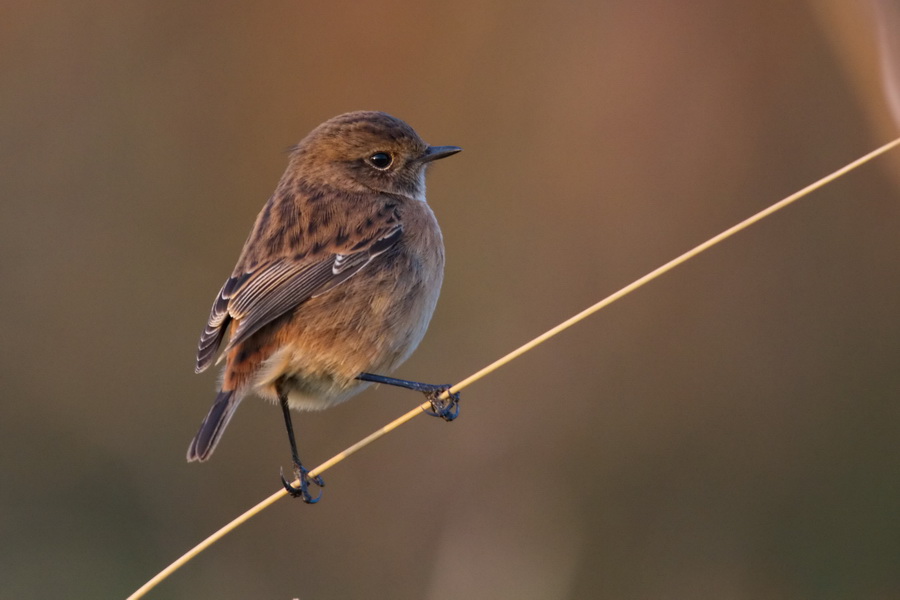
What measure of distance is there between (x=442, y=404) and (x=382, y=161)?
1566mm

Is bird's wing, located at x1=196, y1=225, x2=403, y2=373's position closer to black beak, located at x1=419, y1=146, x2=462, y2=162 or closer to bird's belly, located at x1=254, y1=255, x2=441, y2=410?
bird's belly, located at x1=254, y1=255, x2=441, y2=410

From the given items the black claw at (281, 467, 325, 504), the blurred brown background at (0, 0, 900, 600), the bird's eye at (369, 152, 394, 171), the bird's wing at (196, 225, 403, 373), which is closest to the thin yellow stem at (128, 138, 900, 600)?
the black claw at (281, 467, 325, 504)

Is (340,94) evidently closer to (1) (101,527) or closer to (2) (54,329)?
(2) (54,329)

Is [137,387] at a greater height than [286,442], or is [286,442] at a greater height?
[137,387]

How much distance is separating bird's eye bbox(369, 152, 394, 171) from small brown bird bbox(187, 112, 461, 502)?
0.78 ft

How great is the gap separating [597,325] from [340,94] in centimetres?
258

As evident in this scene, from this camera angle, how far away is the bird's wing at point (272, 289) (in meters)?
4.52

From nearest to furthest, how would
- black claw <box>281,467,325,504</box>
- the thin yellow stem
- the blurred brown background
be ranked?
the thin yellow stem → black claw <box>281,467,325,504</box> → the blurred brown background

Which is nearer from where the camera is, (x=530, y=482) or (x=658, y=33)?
(x=530, y=482)

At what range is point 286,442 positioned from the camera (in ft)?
22.2

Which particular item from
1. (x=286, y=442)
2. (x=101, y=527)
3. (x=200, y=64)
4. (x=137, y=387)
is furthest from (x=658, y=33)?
(x=101, y=527)

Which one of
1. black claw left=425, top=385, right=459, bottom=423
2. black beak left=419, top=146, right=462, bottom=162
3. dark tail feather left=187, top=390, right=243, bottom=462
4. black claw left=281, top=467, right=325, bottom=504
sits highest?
black beak left=419, top=146, right=462, bottom=162

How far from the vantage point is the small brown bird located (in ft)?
14.8

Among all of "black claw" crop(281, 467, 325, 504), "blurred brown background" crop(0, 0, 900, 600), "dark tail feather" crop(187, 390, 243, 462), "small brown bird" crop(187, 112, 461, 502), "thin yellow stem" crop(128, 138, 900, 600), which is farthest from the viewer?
"blurred brown background" crop(0, 0, 900, 600)
